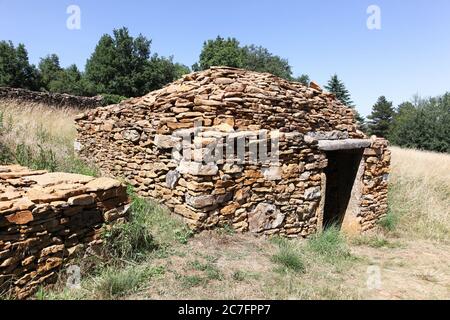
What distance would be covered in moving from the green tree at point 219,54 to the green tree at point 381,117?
2035 cm

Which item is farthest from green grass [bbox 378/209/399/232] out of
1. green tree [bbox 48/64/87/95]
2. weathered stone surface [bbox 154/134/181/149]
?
green tree [bbox 48/64/87/95]

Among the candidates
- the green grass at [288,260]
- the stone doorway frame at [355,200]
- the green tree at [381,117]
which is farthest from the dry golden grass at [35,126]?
the green tree at [381,117]

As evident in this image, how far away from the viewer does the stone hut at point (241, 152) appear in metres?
4.51

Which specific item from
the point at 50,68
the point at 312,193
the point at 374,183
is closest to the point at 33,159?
the point at 312,193

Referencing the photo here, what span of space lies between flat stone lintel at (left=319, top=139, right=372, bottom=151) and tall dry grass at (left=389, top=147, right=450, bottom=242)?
2.05 metres

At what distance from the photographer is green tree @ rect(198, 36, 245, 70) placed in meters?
33.0

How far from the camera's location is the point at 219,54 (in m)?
33.1

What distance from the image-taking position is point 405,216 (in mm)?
7457

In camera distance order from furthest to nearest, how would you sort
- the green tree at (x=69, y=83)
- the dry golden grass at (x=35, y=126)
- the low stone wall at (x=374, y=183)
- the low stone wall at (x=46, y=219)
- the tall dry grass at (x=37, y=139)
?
the green tree at (x=69, y=83)
the dry golden grass at (x=35, y=126)
the low stone wall at (x=374, y=183)
the tall dry grass at (x=37, y=139)
the low stone wall at (x=46, y=219)

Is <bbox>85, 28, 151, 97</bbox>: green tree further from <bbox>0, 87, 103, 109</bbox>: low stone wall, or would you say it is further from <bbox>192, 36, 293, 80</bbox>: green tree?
<bbox>0, 87, 103, 109</bbox>: low stone wall

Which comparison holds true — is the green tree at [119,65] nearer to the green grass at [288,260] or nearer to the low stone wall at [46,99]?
the low stone wall at [46,99]

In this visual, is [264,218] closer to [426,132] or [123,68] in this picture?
[123,68]

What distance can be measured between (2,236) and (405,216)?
25.3 feet

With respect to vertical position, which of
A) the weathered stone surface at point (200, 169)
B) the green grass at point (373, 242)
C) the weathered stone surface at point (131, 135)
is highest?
the weathered stone surface at point (131, 135)
